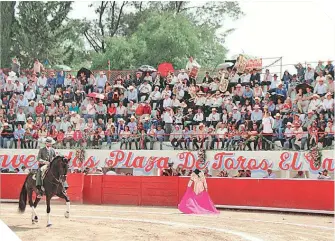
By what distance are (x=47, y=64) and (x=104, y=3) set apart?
944 cm

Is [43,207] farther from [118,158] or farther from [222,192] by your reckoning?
[222,192]

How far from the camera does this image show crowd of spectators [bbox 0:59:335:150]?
17500mm

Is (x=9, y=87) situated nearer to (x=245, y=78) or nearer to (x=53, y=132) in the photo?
(x=53, y=132)

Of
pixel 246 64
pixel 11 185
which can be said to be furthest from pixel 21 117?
pixel 246 64

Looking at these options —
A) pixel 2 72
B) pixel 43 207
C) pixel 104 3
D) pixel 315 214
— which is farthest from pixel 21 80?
pixel 104 3

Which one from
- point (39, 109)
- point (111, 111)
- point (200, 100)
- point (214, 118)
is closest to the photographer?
point (214, 118)

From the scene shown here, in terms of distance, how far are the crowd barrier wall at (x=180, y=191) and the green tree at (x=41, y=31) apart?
1564cm

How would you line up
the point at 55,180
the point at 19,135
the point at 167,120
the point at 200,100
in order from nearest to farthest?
the point at 55,180 < the point at 167,120 < the point at 200,100 < the point at 19,135

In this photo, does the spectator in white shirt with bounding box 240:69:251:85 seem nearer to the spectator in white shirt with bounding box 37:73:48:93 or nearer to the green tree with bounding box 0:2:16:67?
the spectator in white shirt with bounding box 37:73:48:93

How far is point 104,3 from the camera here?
42031mm

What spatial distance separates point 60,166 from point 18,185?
24.5 ft

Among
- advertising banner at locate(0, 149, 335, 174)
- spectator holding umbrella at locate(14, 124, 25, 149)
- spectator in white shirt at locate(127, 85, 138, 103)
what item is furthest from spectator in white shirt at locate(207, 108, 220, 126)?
spectator holding umbrella at locate(14, 124, 25, 149)

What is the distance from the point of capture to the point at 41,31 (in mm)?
34469

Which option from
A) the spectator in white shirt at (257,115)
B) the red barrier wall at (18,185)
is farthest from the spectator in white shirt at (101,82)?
the spectator in white shirt at (257,115)
